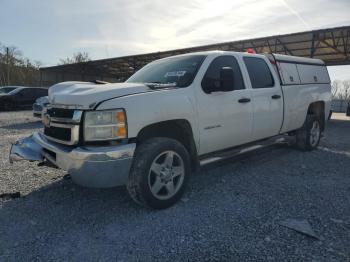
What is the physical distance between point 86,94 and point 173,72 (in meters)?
1.45

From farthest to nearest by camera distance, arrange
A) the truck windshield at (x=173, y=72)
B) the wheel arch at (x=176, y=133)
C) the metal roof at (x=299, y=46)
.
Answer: the metal roof at (x=299, y=46)
the truck windshield at (x=173, y=72)
the wheel arch at (x=176, y=133)

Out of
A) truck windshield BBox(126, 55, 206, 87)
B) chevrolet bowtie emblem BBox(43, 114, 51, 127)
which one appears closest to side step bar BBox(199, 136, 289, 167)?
truck windshield BBox(126, 55, 206, 87)

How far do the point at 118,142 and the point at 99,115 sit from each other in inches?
13.6

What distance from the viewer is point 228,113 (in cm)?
435

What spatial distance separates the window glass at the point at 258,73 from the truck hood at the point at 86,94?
2.11 meters

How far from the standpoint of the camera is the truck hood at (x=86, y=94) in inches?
128

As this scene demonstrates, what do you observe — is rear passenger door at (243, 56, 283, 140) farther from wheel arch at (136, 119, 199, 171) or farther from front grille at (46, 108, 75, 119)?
front grille at (46, 108, 75, 119)

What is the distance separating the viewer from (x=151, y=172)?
11.7ft

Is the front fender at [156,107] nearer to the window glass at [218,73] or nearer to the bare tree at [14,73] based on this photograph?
the window glass at [218,73]

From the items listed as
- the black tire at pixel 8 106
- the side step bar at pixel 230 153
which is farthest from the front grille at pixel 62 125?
the black tire at pixel 8 106

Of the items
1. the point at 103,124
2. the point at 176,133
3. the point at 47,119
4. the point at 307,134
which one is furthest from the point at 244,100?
the point at 307,134

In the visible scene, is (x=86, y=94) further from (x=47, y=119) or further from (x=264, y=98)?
(x=264, y=98)

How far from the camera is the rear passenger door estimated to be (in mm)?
4918

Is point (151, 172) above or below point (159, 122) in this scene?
below
